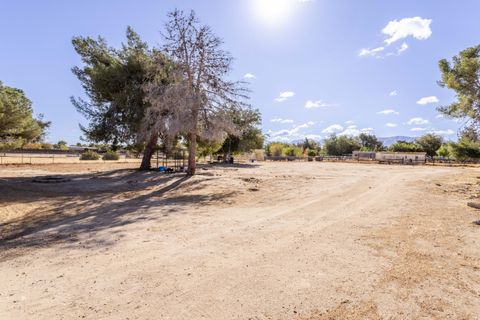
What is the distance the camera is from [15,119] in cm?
Answer: 2258

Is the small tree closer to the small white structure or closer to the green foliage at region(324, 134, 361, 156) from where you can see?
the small white structure

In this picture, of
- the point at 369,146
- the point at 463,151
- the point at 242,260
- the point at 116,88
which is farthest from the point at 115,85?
the point at 369,146

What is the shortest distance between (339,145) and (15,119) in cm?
10234

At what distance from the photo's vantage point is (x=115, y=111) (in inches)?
989

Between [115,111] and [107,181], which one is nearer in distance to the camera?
[107,181]

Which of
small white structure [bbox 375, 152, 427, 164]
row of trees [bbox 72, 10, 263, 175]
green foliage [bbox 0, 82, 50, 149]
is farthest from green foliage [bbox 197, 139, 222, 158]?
small white structure [bbox 375, 152, 427, 164]

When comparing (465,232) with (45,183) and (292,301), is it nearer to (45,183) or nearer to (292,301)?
(292,301)

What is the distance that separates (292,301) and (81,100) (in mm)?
26093

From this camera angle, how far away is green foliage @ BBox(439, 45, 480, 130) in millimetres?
20250

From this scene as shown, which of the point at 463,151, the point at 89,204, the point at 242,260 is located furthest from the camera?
the point at 463,151

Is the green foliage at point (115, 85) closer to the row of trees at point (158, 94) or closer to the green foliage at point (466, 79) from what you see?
the row of trees at point (158, 94)

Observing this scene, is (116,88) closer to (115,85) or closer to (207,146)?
(115,85)

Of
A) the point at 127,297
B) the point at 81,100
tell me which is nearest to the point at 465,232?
the point at 127,297

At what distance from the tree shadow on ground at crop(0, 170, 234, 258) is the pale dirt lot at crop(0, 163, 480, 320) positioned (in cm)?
8
